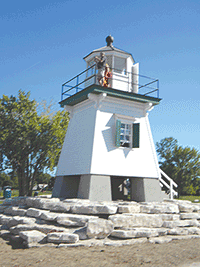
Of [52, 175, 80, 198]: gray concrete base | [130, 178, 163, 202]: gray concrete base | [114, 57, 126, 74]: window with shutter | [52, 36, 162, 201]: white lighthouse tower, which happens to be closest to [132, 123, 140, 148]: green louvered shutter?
[52, 36, 162, 201]: white lighthouse tower

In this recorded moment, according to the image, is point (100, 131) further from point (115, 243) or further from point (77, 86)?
point (115, 243)

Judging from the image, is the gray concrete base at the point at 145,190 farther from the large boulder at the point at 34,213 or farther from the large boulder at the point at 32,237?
the large boulder at the point at 32,237

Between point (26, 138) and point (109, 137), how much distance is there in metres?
10.4

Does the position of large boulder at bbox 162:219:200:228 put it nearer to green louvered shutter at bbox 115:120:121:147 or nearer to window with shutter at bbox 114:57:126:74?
green louvered shutter at bbox 115:120:121:147

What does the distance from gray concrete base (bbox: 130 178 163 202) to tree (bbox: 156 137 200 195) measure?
19.1 meters

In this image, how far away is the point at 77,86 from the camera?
14117 millimetres

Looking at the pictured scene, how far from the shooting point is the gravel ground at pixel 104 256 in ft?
22.6

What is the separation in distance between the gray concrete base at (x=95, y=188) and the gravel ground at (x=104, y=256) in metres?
3.69

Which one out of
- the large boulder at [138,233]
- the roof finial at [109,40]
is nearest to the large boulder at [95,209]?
the large boulder at [138,233]

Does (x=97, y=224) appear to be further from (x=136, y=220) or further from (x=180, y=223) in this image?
(x=180, y=223)

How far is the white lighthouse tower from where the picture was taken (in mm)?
12633

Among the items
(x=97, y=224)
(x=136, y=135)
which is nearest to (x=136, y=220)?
(x=97, y=224)

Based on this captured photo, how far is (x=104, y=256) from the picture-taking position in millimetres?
7379

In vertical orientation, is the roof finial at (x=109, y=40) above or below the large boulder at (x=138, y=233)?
above
